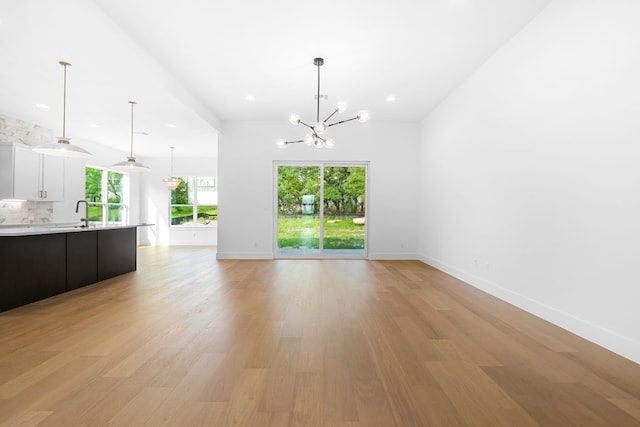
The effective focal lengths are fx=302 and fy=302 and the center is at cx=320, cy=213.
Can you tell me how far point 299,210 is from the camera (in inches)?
283

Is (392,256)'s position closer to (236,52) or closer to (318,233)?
(318,233)

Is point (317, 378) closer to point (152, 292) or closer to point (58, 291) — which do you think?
point (152, 292)

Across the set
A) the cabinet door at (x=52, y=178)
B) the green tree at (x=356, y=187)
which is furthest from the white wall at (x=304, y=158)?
the cabinet door at (x=52, y=178)

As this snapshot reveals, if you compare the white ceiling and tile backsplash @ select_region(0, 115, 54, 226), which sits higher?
the white ceiling

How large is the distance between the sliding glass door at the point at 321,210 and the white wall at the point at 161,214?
4168mm

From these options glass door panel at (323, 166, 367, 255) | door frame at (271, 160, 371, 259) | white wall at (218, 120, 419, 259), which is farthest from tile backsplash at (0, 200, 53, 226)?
glass door panel at (323, 166, 367, 255)

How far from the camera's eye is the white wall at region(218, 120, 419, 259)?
270 inches

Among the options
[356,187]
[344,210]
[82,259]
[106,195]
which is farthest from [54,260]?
[106,195]

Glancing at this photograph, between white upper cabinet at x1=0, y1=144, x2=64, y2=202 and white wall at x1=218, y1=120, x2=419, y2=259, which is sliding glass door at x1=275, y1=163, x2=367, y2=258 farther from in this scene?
white upper cabinet at x1=0, y1=144, x2=64, y2=202

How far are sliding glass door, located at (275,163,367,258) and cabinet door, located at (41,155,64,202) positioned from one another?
481 centimetres

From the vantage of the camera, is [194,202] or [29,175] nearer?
[29,175]

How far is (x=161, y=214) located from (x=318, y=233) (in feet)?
19.8

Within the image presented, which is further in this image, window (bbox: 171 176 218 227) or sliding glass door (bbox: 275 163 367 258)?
window (bbox: 171 176 218 227)

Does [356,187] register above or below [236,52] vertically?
below
